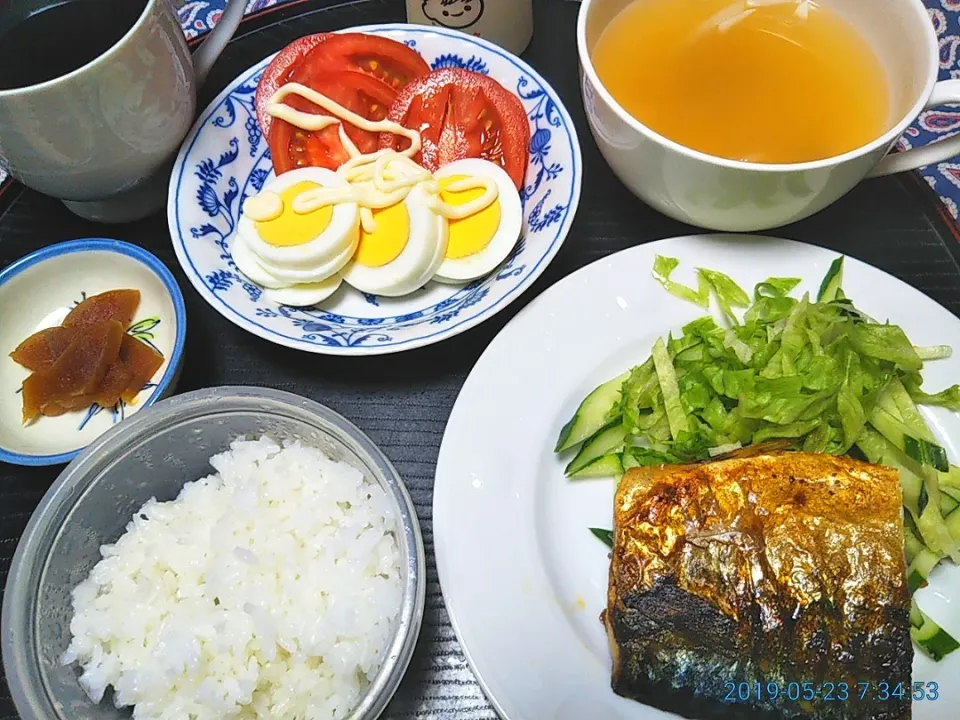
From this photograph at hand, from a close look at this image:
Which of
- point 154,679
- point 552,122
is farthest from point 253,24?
point 154,679

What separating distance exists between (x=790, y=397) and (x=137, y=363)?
129 cm

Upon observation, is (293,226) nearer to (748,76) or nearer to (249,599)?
(249,599)

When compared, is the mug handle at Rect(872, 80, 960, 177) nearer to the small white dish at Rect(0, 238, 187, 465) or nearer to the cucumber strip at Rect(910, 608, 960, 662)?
the cucumber strip at Rect(910, 608, 960, 662)

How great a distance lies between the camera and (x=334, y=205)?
1.61 meters

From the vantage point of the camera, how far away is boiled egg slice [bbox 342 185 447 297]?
1.57m

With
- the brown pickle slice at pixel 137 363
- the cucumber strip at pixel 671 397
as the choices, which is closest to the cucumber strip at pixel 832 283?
the cucumber strip at pixel 671 397

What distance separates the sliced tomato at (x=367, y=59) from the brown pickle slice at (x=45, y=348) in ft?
2.49

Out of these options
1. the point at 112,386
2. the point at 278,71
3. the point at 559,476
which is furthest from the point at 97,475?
the point at 278,71

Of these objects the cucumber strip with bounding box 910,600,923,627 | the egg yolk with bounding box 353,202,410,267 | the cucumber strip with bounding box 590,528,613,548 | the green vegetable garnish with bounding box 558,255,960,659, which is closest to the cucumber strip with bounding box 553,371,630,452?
the green vegetable garnish with bounding box 558,255,960,659

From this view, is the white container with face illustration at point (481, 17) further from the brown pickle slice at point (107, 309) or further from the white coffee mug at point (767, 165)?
the brown pickle slice at point (107, 309)

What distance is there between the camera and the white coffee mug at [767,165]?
4.46ft

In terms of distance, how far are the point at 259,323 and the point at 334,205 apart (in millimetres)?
289

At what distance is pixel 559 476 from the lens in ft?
4.82

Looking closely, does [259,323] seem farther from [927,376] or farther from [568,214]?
[927,376]
